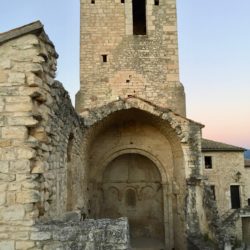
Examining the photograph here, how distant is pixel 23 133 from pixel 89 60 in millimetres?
9828

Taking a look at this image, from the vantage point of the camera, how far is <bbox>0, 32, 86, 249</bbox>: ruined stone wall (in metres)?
4.04

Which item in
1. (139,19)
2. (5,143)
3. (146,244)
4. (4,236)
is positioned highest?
(139,19)

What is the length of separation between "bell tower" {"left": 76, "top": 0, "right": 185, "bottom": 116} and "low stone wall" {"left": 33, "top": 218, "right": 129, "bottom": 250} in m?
9.37

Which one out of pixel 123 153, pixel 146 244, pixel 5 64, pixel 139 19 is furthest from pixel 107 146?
pixel 5 64

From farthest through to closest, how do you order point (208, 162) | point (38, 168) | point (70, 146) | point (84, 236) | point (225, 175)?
point (208, 162), point (225, 175), point (70, 146), point (38, 168), point (84, 236)

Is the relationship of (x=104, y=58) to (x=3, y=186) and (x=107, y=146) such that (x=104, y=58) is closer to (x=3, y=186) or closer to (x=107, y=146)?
(x=107, y=146)

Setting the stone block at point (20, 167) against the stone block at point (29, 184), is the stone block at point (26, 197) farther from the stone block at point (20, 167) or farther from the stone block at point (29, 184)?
the stone block at point (20, 167)

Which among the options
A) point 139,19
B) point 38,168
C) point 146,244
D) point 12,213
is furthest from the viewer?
point 139,19

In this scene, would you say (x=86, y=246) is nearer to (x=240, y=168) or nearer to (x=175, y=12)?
(x=175, y=12)

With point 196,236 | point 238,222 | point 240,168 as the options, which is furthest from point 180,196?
point 240,168

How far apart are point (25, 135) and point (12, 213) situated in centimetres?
99

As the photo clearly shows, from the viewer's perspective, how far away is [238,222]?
762 inches

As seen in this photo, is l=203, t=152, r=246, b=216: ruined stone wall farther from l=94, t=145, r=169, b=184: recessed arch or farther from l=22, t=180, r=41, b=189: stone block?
l=22, t=180, r=41, b=189: stone block

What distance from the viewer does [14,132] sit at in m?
4.25
